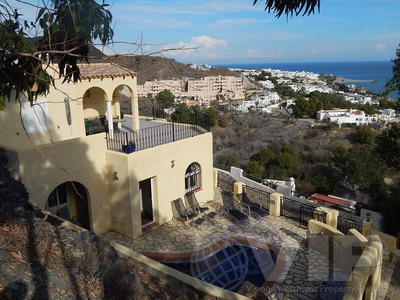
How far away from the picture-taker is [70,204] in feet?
33.5

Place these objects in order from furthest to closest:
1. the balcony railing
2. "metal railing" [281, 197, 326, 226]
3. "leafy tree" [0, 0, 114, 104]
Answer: "metal railing" [281, 197, 326, 226] → the balcony railing → "leafy tree" [0, 0, 114, 104]

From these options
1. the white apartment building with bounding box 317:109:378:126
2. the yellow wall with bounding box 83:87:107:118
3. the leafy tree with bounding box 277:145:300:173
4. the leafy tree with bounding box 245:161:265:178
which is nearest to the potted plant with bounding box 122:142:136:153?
the yellow wall with bounding box 83:87:107:118

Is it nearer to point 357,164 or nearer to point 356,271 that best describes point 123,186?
point 356,271

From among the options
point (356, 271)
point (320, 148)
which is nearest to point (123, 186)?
point (356, 271)

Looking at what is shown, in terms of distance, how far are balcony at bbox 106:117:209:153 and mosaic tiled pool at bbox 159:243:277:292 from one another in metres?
3.57

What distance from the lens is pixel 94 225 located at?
10148 mm

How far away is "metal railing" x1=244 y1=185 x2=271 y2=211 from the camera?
13031 millimetres

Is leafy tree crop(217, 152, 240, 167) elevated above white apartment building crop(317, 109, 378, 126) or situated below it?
below

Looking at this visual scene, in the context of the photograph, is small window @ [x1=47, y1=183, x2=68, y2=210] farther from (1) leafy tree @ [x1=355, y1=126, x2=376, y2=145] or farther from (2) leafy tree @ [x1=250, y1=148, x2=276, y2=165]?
(1) leafy tree @ [x1=355, y1=126, x2=376, y2=145]

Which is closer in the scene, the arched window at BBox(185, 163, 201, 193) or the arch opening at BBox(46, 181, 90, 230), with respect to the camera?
the arch opening at BBox(46, 181, 90, 230)

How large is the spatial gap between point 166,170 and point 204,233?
2310 mm

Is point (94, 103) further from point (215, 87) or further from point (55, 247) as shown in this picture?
point (215, 87)

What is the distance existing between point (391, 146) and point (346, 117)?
33.6 metres

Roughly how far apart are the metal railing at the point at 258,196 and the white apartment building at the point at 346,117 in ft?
103
